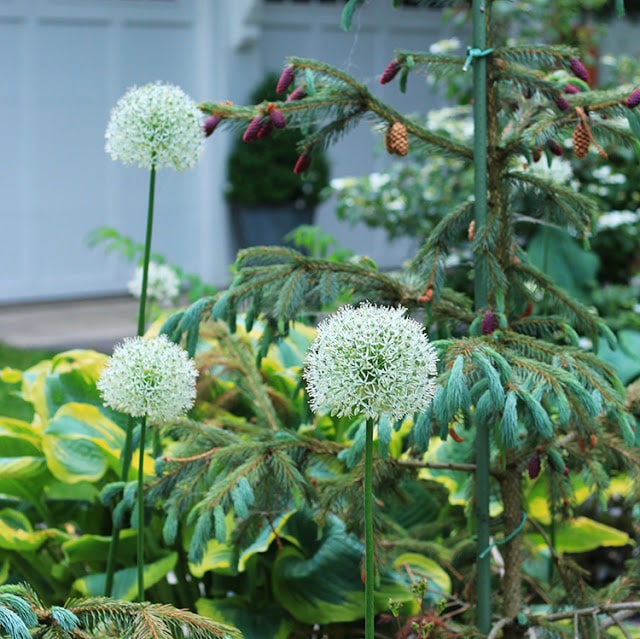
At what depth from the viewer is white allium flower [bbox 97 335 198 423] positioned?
6.09 feet

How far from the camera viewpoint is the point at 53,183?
26.5 ft

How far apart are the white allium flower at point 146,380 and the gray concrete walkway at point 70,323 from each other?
4727 millimetres

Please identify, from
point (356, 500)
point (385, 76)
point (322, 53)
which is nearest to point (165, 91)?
point (385, 76)

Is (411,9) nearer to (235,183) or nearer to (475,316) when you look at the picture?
(235,183)

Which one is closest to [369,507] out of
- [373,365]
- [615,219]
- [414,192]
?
[373,365]

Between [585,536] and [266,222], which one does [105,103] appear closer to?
[266,222]

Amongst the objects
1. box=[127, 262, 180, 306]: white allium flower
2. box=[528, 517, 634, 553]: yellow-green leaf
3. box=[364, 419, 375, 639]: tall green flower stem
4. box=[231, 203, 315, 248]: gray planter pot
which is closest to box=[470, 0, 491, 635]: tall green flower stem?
box=[364, 419, 375, 639]: tall green flower stem

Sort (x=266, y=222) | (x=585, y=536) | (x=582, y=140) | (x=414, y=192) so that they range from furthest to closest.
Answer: (x=266, y=222)
(x=414, y=192)
(x=585, y=536)
(x=582, y=140)

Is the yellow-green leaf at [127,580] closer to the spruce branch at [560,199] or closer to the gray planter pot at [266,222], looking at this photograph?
the spruce branch at [560,199]

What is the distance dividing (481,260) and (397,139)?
0.32 meters

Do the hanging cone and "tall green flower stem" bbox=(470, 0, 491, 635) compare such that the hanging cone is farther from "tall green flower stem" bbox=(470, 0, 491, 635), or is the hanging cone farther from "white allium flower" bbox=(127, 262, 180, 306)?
"white allium flower" bbox=(127, 262, 180, 306)

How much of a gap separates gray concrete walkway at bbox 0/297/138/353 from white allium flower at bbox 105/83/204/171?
14.4 ft

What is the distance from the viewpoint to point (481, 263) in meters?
2.30

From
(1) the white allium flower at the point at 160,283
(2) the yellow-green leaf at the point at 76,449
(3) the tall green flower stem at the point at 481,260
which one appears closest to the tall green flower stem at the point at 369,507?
(3) the tall green flower stem at the point at 481,260
